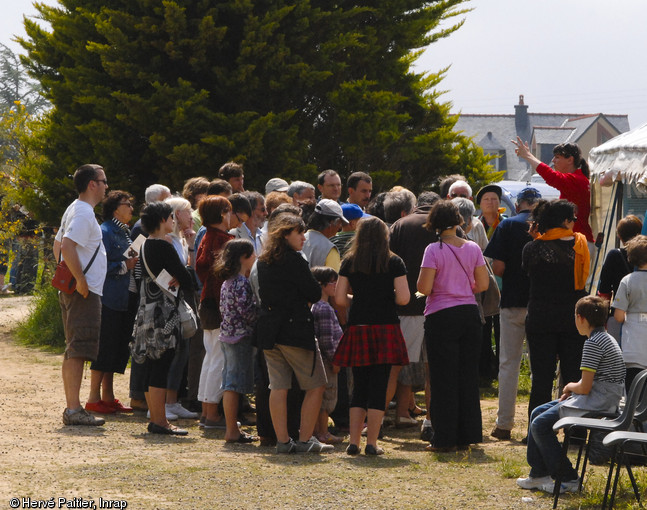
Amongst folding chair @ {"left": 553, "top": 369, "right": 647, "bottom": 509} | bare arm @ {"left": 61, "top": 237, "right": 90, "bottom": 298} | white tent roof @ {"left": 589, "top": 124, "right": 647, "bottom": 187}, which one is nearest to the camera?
folding chair @ {"left": 553, "top": 369, "right": 647, "bottom": 509}

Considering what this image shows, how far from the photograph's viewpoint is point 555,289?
23.7 feet

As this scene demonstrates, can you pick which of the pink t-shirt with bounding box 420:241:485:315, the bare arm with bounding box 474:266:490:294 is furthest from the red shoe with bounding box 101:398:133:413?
the bare arm with bounding box 474:266:490:294

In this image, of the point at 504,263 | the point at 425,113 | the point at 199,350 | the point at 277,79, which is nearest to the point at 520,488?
the point at 504,263

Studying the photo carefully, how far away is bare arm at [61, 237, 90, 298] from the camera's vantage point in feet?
25.7

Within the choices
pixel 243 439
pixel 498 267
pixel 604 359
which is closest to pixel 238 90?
pixel 498 267

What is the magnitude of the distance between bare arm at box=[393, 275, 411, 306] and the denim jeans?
1.33m

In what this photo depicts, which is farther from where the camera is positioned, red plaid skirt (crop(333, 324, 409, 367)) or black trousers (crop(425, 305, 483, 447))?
black trousers (crop(425, 305, 483, 447))

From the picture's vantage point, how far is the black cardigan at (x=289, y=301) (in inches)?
276

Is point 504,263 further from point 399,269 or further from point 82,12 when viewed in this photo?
point 82,12

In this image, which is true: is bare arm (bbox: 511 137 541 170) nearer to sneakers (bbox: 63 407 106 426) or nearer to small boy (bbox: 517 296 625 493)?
small boy (bbox: 517 296 625 493)

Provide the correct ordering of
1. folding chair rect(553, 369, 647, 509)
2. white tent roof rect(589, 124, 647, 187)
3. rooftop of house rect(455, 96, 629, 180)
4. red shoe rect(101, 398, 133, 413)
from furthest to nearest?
1. rooftop of house rect(455, 96, 629, 180)
2. white tent roof rect(589, 124, 647, 187)
3. red shoe rect(101, 398, 133, 413)
4. folding chair rect(553, 369, 647, 509)

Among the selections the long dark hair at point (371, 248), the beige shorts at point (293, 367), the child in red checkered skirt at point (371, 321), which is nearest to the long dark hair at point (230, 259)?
A: the beige shorts at point (293, 367)

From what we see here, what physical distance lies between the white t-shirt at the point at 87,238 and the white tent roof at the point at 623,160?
5.64 m

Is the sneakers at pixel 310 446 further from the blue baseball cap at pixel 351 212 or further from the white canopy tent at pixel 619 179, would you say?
the white canopy tent at pixel 619 179
